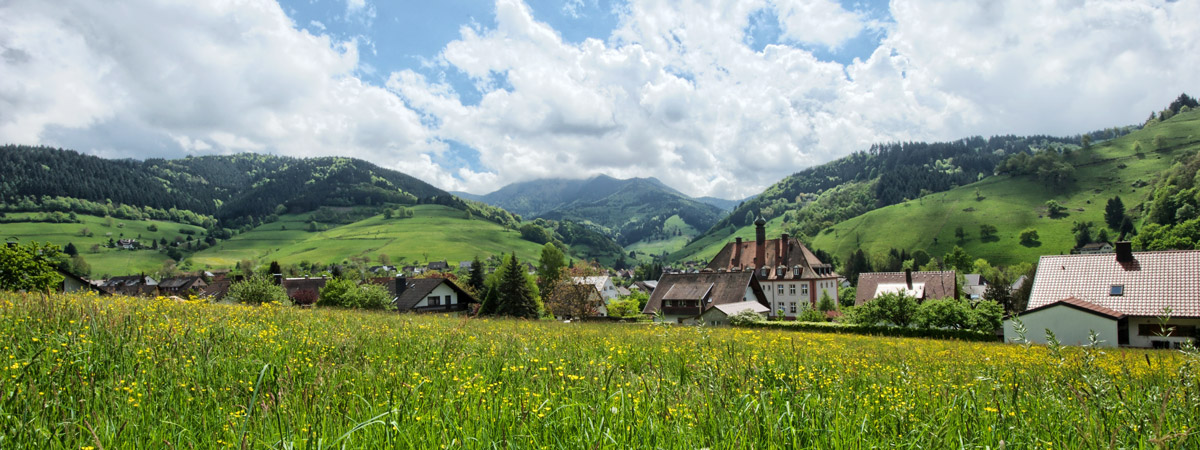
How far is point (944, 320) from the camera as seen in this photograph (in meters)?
40.3

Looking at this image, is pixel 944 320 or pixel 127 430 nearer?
pixel 127 430

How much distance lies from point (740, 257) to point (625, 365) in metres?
87.9

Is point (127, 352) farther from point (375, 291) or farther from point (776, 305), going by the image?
point (776, 305)

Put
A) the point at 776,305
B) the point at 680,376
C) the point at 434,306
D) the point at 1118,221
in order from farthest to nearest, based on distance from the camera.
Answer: the point at 1118,221
the point at 776,305
the point at 434,306
the point at 680,376

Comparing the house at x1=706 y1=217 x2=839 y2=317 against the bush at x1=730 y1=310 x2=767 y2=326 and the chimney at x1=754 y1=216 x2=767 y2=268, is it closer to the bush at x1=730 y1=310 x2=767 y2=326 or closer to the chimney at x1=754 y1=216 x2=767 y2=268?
the chimney at x1=754 y1=216 x2=767 y2=268

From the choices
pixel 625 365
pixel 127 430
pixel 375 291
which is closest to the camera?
pixel 127 430

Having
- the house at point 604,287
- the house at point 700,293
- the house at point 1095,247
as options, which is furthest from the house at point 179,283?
the house at point 1095,247

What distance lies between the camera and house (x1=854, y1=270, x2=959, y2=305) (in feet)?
240

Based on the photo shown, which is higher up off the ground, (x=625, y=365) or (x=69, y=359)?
(x=69, y=359)

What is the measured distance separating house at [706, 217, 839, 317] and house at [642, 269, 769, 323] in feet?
68.9

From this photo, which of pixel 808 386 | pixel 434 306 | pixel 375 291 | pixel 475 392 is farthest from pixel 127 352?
pixel 434 306

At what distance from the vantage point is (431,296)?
70.1 meters

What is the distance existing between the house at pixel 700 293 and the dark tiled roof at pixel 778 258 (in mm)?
23187

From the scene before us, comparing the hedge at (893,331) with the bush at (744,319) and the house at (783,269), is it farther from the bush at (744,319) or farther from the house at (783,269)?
the house at (783,269)
